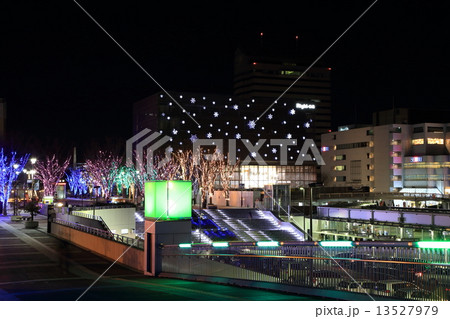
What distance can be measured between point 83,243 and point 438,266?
73.2ft

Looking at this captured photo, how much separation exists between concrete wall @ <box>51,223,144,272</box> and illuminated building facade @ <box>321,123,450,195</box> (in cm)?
7265

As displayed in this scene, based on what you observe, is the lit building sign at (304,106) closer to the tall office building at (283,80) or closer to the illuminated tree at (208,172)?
the tall office building at (283,80)

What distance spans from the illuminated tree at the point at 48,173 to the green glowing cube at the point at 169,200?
8055cm

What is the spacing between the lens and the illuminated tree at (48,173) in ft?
320

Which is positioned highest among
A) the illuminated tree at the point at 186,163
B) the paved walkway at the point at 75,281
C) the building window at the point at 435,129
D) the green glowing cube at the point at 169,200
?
the building window at the point at 435,129

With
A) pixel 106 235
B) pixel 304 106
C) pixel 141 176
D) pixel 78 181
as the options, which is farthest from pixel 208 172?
pixel 106 235

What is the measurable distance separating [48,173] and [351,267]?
96.4 meters

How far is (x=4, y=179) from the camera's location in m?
63.3

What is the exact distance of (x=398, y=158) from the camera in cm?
10100

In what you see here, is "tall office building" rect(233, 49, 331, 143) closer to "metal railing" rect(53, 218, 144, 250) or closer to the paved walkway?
"metal railing" rect(53, 218, 144, 250)

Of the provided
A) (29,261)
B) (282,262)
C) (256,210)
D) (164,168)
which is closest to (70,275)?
(29,261)

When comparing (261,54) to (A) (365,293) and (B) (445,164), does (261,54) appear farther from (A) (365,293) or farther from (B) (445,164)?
(A) (365,293)

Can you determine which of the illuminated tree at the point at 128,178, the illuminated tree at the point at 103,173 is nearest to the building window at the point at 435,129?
the illuminated tree at the point at 128,178

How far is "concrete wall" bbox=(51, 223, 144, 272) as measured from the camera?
2077 cm
